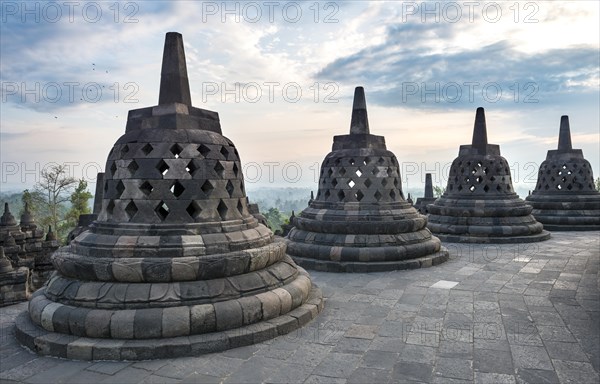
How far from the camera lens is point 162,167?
19.0 feet

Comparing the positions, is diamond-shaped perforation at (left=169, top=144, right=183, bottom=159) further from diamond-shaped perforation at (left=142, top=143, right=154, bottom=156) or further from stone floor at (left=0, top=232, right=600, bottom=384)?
stone floor at (left=0, top=232, right=600, bottom=384)

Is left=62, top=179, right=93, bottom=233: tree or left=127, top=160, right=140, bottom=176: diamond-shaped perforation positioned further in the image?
left=62, top=179, right=93, bottom=233: tree

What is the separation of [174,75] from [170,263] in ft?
9.36

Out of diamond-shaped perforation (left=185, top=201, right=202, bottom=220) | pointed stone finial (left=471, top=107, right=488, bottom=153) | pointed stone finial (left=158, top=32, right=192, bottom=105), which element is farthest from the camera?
pointed stone finial (left=471, top=107, right=488, bottom=153)

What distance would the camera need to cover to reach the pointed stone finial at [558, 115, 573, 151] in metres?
18.1

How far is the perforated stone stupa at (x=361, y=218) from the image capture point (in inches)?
373

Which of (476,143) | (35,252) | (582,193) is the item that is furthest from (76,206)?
(582,193)

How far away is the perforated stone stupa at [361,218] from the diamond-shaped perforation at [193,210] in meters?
4.38

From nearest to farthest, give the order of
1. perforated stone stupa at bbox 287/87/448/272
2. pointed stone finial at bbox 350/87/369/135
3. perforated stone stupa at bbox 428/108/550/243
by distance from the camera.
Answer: perforated stone stupa at bbox 287/87/448/272 < pointed stone finial at bbox 350/87/369/135 < perforated stone stupa at bbox 428/108/550/243

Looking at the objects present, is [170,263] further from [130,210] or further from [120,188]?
[120,188]

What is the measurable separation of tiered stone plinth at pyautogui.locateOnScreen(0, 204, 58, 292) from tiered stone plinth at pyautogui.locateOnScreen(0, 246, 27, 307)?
5486mm

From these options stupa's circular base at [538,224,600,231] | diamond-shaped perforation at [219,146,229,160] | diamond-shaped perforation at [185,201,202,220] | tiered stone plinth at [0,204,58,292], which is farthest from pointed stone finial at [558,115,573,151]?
tiered stone plinth at [0,204,58,292]

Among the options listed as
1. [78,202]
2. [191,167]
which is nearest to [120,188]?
[191,167]

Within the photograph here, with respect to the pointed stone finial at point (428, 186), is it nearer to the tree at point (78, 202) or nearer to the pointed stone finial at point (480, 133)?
the pointed stone finial at point (480, 133)
